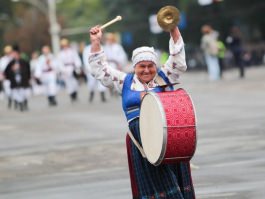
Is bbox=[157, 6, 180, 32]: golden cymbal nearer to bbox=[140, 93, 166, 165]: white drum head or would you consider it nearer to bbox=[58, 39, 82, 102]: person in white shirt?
bbox=[140, 93, 166, 165]: white drum head

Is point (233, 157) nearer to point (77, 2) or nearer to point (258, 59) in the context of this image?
point (258, 59)

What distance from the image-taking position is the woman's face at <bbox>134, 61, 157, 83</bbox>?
8.50 m

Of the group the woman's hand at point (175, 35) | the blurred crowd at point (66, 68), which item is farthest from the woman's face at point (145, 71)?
the blurred crowd at point (66, 68)

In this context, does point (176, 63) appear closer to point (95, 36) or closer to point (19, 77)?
point (95, 36)

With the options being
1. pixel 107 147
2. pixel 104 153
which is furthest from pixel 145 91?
pixel 107 147

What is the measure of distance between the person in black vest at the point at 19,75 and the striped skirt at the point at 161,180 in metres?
20.2

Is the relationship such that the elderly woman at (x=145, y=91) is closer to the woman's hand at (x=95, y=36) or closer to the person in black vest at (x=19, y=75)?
the woman's hand at (x=95, y=36)

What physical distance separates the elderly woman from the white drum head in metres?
0.20

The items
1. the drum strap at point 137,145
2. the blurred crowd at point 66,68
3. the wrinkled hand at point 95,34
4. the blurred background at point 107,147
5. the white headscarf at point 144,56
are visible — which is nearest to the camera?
the drum strap at point 137,145

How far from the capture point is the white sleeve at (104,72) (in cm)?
867

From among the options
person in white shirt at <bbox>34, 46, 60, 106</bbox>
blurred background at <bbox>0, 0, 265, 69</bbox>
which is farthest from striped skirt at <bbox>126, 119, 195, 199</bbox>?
blurred background at <bbox>0, 0, 265, 69</bbox>

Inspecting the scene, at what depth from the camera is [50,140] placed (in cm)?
1758

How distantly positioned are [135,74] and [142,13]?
60326 mm

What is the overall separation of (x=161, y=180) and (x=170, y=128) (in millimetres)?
494
